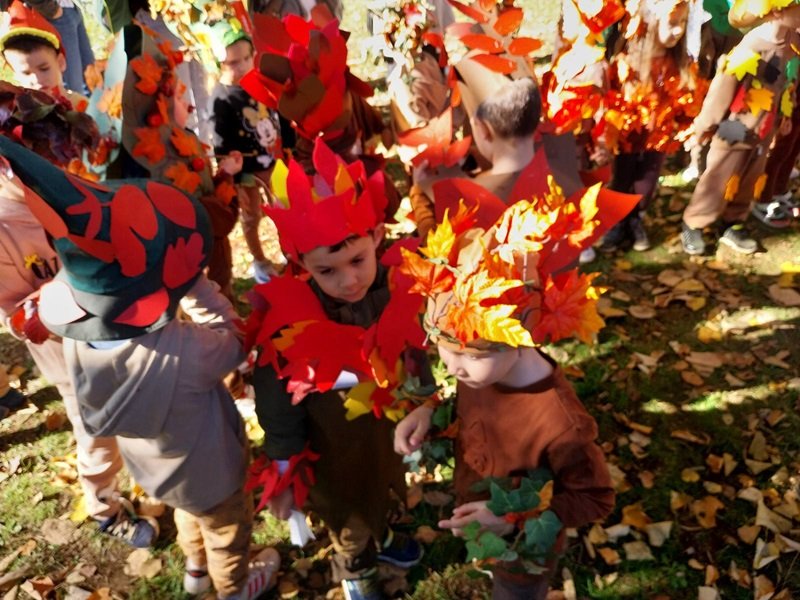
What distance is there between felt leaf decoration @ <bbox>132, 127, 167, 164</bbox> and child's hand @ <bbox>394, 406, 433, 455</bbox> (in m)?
1.82

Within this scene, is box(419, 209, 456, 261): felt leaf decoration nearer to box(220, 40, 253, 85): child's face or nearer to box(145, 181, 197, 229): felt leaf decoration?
box(145, 181, 197, 229): felt leaf decoration

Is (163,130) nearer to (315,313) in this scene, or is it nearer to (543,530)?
(315,313)

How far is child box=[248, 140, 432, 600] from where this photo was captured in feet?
6.21

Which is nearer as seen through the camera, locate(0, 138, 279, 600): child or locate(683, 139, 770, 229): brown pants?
locate(0, 138, 279, 600): child

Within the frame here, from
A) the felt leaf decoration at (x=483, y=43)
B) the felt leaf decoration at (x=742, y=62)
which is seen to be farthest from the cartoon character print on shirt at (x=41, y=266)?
the felt leaf decoration at (x=742, y=62)

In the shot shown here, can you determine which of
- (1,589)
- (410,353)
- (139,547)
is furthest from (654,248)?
(1,589)

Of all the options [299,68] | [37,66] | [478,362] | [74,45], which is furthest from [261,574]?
[74,45]

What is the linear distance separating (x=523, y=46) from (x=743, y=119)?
5.85 feet

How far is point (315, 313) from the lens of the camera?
81.8 inches

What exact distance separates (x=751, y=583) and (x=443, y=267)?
2262 mm

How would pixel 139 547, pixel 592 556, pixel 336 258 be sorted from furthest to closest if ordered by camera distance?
pixel 139 547, pixel 592 556, pixel 336 258

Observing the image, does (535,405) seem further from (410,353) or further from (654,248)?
(654,248)

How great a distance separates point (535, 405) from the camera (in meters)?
1.75

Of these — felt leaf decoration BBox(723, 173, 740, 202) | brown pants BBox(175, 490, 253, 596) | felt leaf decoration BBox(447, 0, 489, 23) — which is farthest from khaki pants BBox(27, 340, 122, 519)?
felt leaf decoration BBox(723, 173, 740, 202)
